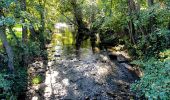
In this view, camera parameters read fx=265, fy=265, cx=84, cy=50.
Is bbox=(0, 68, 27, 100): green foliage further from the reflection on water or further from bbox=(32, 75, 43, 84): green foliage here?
the reflection on water

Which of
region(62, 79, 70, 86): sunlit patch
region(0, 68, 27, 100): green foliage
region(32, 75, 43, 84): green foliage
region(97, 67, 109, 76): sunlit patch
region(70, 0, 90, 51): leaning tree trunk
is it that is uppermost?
region(70, 0, 90, 51): leaning tree trunk

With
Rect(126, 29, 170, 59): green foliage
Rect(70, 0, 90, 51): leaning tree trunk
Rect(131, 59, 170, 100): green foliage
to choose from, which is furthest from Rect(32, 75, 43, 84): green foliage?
Rect(70, 0, 90, 51): leaning tree trunk

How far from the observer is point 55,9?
36.6 meters

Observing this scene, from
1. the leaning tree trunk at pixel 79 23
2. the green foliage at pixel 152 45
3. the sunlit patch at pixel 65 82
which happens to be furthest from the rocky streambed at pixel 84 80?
the leaning tree trunk at pixel 79 23

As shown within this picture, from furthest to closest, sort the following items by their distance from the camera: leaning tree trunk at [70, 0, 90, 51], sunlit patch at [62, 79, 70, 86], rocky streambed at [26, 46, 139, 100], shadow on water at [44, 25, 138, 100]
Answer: leaning tree trunk at [70, 0, 90, 51] < sunlit patch at [62, 79, 70, 86] < shadow on water at [44, 25, 138, 100] < rocky streambed at [26, 46, 139, 100]

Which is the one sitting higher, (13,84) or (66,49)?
(66,49)

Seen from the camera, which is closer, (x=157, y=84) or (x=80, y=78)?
(x=157, y=84)

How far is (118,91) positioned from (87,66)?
6355mm

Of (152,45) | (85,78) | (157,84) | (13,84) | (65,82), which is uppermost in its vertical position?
(152,45)

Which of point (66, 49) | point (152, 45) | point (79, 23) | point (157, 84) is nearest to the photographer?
point (157, 84)

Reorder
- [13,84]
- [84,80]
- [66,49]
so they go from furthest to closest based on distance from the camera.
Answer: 1. [66,49]
2. [84,80]
3. [13,84]

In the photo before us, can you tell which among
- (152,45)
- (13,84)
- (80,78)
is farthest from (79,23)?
(13,84)

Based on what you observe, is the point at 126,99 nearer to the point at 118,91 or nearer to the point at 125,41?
the point at 118,91

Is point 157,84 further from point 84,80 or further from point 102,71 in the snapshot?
point 102,71
